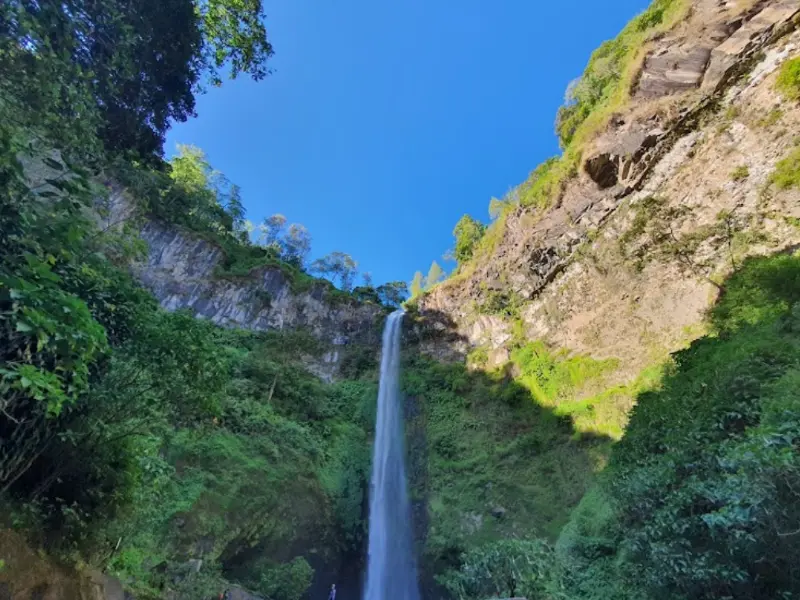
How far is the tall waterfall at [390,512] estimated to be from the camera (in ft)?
42.5

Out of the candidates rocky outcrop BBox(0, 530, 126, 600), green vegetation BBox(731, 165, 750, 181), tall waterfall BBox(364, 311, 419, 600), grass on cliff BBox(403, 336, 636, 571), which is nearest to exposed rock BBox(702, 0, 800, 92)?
green vegetation BBox(731, 165, 750, 181)

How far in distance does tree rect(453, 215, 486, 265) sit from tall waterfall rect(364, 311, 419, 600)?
281 inches

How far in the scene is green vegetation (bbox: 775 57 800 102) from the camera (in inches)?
440

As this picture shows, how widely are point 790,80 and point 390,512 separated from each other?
1701 cm

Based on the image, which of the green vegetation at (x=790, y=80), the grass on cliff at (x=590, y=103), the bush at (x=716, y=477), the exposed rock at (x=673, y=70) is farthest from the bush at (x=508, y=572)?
the exposed rock at (x=673, y=70)

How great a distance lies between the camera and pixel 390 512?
14.9m

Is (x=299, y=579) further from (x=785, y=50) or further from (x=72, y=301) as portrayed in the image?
(x=785, y=50)

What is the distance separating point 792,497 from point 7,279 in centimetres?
569

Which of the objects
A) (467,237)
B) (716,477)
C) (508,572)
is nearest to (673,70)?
(467,237)

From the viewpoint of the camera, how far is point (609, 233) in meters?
14.2

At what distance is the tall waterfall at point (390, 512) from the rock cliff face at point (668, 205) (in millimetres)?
4909

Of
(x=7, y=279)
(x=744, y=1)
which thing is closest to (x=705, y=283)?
(x=744, y=1)

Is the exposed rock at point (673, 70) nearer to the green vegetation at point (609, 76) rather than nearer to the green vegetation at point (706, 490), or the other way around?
the green vegetation at point (609, 76)

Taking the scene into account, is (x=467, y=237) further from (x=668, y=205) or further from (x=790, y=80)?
(x=790, y=80)
